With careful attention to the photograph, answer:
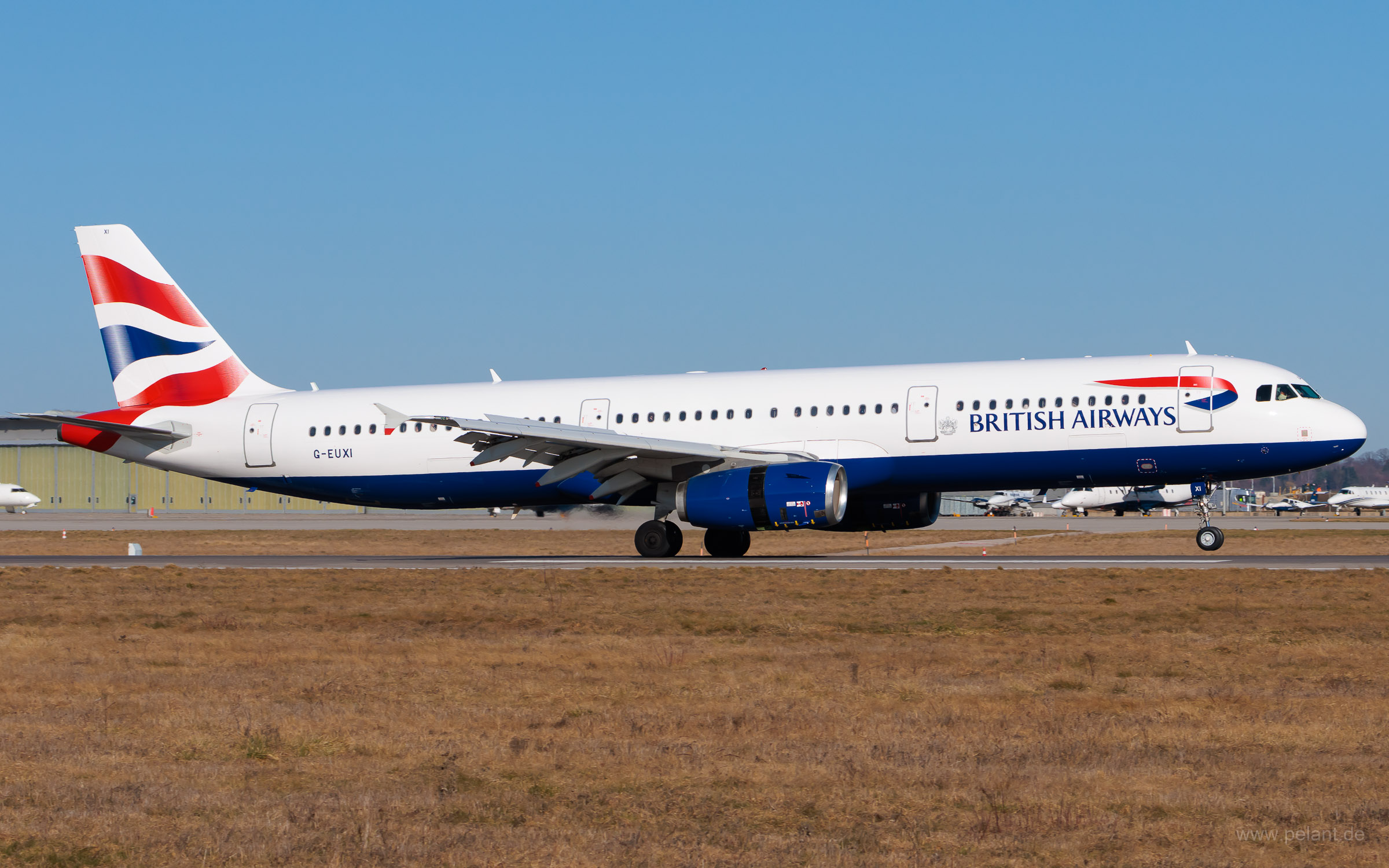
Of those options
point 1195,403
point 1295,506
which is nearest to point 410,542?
point 1195,403

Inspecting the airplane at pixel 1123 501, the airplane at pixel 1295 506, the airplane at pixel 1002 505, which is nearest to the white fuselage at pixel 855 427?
the airplane at pixel 1123 501

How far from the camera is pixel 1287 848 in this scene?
6605 millimetres

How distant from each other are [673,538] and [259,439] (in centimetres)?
1080

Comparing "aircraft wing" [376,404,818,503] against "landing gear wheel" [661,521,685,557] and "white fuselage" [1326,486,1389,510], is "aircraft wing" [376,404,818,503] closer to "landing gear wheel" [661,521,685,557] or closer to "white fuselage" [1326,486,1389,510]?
"landing gear wheel" [661,521,685,557]

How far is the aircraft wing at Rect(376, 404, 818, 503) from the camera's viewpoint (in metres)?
28.4

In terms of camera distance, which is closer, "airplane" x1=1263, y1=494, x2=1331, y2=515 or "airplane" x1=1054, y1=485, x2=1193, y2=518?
"airplane" x1=1054, y1=485, x2=1193, y2=518

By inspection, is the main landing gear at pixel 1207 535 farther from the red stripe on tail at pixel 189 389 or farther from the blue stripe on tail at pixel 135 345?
the blue stripe on tail at pixel 135 345

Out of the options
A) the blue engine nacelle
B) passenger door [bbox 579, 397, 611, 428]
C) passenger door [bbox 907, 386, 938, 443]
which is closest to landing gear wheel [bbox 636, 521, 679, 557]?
the blue engine nacelle

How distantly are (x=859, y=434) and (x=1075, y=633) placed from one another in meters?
13.5

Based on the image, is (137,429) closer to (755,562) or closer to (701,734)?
(755,562)

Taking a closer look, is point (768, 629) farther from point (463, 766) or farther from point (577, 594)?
point (463, 766)

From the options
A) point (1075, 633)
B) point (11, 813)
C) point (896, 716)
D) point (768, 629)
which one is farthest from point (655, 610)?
point (11, 813)

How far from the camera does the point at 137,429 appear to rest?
33.3 m

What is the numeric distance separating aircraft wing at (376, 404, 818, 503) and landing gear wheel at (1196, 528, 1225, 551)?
9093 mm
